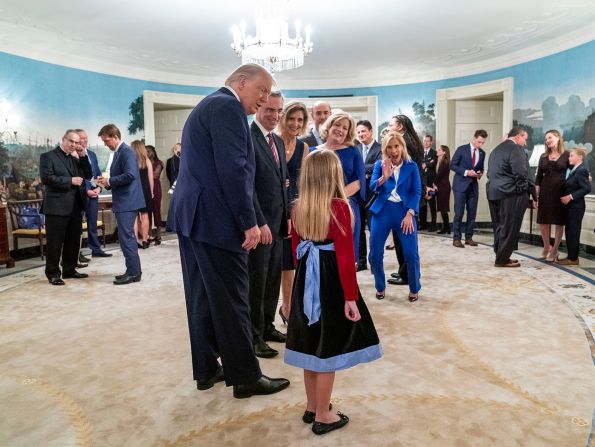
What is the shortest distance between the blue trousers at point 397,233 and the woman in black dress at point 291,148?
3.62 feet

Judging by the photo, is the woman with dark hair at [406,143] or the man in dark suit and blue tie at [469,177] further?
the man in dark suit and blue tie at [469,177]

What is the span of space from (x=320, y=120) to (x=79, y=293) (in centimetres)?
300

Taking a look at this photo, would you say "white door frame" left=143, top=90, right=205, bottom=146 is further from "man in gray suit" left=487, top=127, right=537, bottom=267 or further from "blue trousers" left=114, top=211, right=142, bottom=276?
"man in gray suit" left=487, top=127, right=537, bottom=267

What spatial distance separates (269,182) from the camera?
2.89m

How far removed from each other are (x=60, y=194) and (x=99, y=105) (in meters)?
4.18

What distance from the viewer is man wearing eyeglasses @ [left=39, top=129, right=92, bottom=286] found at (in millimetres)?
5261

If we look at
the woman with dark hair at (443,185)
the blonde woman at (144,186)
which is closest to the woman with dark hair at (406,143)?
the blonde woman at (144,186)

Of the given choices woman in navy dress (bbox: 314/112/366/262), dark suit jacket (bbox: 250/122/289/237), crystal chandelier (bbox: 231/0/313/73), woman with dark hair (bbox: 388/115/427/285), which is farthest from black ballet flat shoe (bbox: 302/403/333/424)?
crystal chandelier (bbox: 231/0/313/73)

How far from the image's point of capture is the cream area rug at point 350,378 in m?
2.22

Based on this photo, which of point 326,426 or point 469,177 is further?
point 469,177

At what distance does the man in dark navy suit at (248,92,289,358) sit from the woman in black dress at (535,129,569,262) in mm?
4350

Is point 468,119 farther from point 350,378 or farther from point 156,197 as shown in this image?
point 350,378

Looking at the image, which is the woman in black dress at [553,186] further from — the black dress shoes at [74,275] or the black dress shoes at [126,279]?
the black dress shoes at [74,275]

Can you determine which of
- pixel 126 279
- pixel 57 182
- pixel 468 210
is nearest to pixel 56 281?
pixel 126 279
